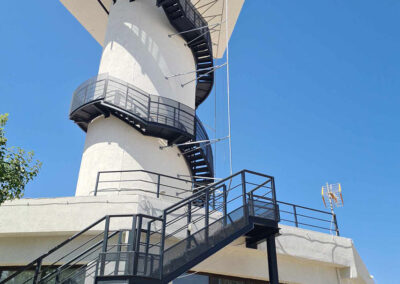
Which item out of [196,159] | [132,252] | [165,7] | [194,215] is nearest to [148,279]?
[132,252]

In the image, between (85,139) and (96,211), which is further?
(85,139)

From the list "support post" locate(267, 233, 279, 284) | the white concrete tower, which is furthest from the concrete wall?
"support post" locate(267, 233, 279, 284)

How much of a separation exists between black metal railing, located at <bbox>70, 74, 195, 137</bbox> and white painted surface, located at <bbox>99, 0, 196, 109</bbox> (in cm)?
81

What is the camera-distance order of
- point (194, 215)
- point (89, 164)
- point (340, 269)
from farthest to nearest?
point (89, 164) < point (340, 269) < point (194, 215)

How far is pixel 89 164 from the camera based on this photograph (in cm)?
1591

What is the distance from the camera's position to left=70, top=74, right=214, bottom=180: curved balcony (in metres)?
15.9

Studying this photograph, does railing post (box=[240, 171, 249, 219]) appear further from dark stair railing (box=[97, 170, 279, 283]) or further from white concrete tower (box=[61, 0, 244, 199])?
white concrete tower (box=[61, 0, 244, 199])

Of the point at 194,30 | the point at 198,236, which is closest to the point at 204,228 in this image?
the point at 198,236

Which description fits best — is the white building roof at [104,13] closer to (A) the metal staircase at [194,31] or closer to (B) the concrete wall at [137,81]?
(A) the metal staircase at [194,31]

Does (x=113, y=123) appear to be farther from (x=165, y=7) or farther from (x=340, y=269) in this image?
(x=340, y=269)

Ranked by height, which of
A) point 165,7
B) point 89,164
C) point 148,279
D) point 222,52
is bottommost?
point 148,279

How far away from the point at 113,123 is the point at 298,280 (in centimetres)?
959

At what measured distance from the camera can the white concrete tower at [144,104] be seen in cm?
1545

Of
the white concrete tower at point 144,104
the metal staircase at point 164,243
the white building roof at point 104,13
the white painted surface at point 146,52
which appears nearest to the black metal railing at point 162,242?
the metal staircase at point 164,243
